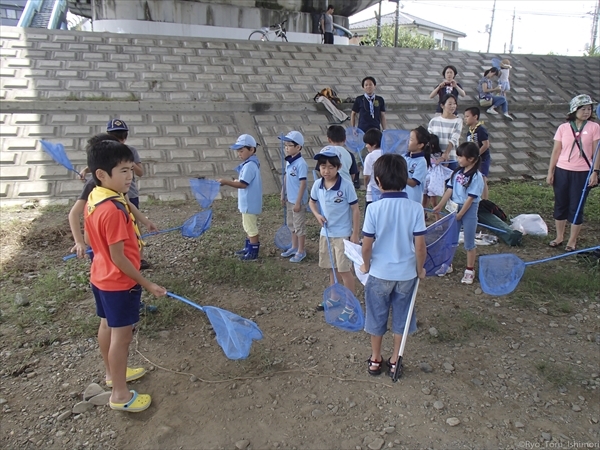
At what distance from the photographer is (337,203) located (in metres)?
3.72

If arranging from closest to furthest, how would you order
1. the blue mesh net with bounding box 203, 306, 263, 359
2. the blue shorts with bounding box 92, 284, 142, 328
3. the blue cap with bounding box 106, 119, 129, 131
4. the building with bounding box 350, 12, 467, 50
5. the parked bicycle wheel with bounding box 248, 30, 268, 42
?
the blue shorts with bounding box 92, 284, 142, 328 → the blue mesh net with bounding box 203, 306, 263, 359 → the blue cap with bounding box 106, 119, 129, 131 → the parked bicycle wheel with bounding box 248, 30, 268, 42 → the building with bounding box 350, 12, 467, 50

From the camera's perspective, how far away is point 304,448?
2.52 metres

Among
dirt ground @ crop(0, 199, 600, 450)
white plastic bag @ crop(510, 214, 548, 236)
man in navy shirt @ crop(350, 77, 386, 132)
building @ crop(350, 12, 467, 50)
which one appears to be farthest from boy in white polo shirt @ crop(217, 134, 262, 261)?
building @ crop(350, 12, 467, 50)

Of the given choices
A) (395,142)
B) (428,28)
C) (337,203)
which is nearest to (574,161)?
(395,142)

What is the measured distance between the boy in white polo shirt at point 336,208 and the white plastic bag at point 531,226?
3069 millimetres

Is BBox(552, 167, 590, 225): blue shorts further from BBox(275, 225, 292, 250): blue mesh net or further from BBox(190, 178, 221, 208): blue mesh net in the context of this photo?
BBox(190, 178, 221, 208): blue mesh net

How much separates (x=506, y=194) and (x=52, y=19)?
56.6ft

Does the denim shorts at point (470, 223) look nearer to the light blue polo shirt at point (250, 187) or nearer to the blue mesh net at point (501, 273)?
the blue mesh net at point (501, 273)

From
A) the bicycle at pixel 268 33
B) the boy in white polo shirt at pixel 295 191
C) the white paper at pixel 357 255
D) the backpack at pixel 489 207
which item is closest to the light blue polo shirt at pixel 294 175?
the boy in white polo shirt at pixel 295 191

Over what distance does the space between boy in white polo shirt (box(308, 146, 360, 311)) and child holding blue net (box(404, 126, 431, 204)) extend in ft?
2.86

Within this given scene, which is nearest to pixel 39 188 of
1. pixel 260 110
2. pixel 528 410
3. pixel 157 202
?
pixel 157 202

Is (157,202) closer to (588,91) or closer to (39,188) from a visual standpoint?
(39,188)

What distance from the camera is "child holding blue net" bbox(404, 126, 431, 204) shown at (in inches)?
172

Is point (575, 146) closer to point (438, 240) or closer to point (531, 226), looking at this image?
point (531, 226)
